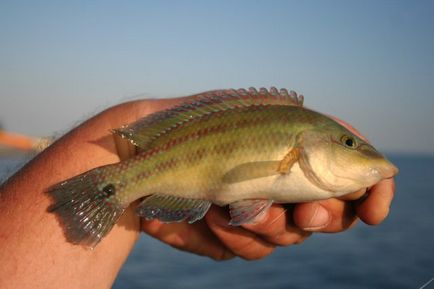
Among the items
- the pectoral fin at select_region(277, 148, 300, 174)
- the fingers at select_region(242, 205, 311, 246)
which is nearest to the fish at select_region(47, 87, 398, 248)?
the pectoral fin at select_region(277, 148, 300, 174)

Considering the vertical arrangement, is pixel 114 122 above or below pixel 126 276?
above

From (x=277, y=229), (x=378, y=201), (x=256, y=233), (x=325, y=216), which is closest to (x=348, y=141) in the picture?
(x=378, y=201)

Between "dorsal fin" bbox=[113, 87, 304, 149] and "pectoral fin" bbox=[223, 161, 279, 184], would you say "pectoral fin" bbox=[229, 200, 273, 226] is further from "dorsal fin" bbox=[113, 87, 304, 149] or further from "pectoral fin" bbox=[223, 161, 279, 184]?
"dorsal fin" bbox=[113, 87, 304, 149]

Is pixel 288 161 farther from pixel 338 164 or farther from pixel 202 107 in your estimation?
pixel 202 107

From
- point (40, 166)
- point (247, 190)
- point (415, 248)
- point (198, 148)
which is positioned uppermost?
point (198, 148)

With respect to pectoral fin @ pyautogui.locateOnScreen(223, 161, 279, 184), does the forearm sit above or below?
Answer: below

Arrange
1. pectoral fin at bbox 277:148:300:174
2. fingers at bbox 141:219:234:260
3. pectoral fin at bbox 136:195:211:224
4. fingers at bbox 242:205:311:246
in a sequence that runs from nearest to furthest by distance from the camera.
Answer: pectoral fin at bbox 277:148:300:174, pectoral fin at bbox 136:195:211:224, fingers at bbox 242:205:311:246, fingers at bbox 141:219:234:260

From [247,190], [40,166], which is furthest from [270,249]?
[40,166]

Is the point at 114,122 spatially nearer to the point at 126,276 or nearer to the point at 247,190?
the point at 247,190

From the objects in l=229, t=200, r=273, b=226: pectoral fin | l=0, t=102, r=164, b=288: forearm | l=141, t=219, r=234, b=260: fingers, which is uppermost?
l=229, t=200, r=273, b=226: pectoral fin
